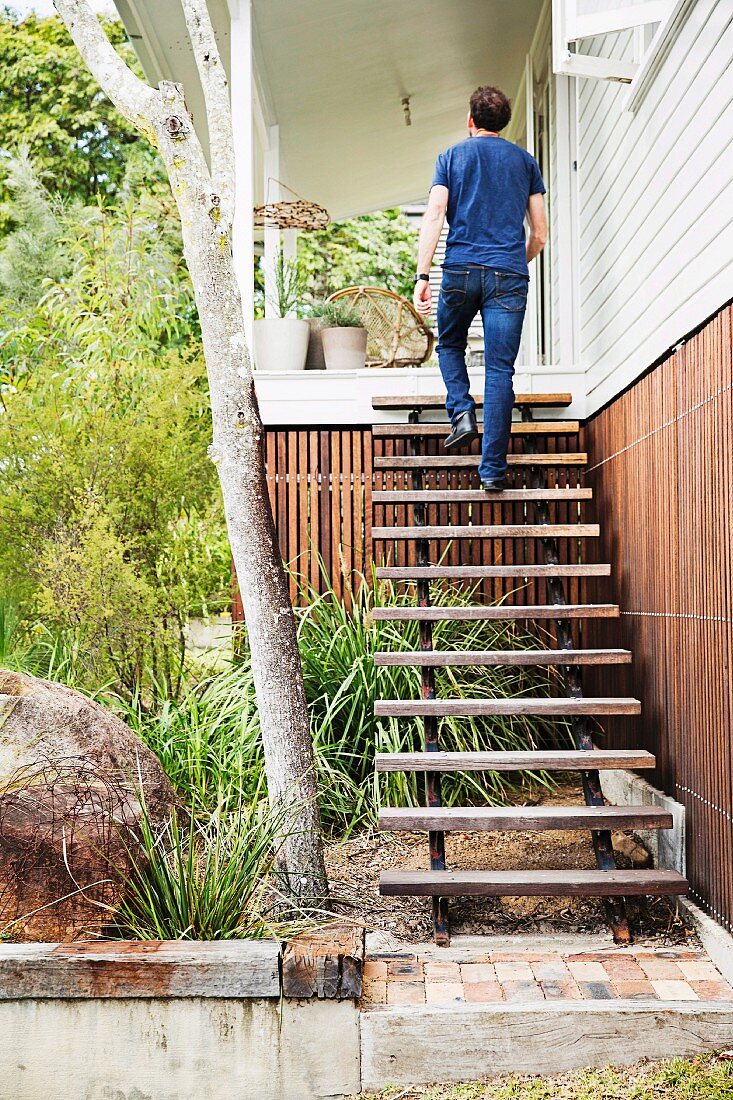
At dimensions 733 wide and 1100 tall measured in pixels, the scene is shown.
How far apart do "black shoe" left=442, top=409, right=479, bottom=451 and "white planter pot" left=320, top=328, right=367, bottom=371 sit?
4.49ft

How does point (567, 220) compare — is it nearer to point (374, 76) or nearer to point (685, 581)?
point (374, 76)

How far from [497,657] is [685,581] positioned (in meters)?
0.82

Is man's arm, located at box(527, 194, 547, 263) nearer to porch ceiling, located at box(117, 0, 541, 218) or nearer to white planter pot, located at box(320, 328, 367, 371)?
white planter pot, located at box(320, 328, 367, 371)

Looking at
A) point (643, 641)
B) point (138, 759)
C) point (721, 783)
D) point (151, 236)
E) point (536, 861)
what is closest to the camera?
point (721, 783)

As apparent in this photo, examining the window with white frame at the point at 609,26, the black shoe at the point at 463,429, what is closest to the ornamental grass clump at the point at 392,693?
the black shoe at the point at 463,429

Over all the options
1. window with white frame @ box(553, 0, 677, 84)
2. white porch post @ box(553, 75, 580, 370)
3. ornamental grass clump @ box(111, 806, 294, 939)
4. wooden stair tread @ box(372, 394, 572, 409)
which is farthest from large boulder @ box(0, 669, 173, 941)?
white porch post @ box(553, 75, 580, 370)

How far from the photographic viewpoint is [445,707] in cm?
398

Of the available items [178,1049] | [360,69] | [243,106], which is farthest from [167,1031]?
[360,69]

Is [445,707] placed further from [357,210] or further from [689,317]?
[357,210]

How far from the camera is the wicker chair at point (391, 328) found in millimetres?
7047

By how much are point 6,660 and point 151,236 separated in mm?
6226

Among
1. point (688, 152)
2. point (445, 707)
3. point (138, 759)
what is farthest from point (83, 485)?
point (688, 152)

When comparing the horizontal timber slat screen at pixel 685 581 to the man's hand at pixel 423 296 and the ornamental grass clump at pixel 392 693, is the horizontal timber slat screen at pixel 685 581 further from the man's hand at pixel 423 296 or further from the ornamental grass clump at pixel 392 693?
A: the man's hand at pixel 423 296

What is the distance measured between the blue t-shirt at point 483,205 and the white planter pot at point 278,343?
1.49 meters
